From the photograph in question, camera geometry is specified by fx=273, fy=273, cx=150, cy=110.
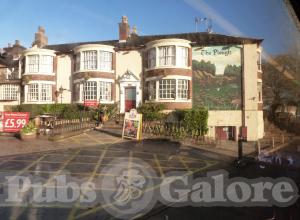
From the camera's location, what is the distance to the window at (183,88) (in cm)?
2552

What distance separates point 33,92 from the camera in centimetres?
2916

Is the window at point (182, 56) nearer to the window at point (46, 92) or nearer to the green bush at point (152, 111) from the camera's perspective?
the green bush at point (152, 111)

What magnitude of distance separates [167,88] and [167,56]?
311 cm

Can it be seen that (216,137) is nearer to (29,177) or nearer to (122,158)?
(122,158)

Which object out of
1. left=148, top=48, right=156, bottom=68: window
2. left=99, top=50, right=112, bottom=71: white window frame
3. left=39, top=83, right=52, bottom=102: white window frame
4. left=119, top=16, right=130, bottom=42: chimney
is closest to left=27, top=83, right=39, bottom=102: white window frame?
left=39, top=83, right=52, bottom=102: white window frame

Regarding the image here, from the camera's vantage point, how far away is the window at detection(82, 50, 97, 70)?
91.8 ft

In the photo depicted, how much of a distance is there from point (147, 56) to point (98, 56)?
4997 mm

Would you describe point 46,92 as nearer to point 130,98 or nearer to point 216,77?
point 130,98

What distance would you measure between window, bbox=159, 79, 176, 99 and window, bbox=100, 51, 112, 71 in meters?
6.09

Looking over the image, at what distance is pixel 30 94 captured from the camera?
2927cm

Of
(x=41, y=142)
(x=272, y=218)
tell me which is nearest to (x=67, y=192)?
(x=272, y=218)

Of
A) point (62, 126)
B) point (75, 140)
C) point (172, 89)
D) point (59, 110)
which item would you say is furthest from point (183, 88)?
point (59, 110)

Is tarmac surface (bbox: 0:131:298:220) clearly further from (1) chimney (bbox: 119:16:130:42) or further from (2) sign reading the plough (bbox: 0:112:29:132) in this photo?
(1) chimney (bbox: 119:16:130:42)

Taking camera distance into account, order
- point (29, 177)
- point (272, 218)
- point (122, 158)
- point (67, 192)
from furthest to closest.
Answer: point (122, 158)
point (29, 177)
point (67, 192)
point (272, 218)
